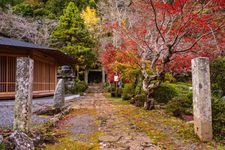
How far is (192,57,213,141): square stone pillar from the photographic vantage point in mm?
7508

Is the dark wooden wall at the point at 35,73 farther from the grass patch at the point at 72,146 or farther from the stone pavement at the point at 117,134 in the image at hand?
the grass patch at the point at 72,146

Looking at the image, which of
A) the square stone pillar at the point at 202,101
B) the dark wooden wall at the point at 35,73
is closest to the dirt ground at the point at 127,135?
the square stone pillar at the point at 202,101

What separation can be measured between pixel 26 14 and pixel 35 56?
21.9 metres

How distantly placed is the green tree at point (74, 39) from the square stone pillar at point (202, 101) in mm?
25481

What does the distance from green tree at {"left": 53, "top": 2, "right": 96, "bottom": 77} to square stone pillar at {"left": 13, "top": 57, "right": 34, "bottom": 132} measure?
25198mm

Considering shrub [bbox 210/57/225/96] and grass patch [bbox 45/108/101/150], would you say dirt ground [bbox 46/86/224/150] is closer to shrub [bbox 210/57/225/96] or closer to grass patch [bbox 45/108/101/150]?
grass patch [bbox 45/108/101/150]

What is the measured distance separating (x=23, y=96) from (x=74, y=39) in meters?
26.5

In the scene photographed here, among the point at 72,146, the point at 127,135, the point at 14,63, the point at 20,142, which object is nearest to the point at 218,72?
the point at 127,135

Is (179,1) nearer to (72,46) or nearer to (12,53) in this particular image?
(12,53)

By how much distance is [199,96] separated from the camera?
763 cm

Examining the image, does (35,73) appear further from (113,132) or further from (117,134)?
(117,134)

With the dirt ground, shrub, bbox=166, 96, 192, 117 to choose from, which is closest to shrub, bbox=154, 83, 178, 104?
shrub, bbox=166, 96, 192, 117

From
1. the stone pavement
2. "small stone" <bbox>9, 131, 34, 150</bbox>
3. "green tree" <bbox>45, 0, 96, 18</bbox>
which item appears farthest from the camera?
"green tree" <bbox>45, 0, 96, 18</bbox>

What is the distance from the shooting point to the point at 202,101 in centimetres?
760
